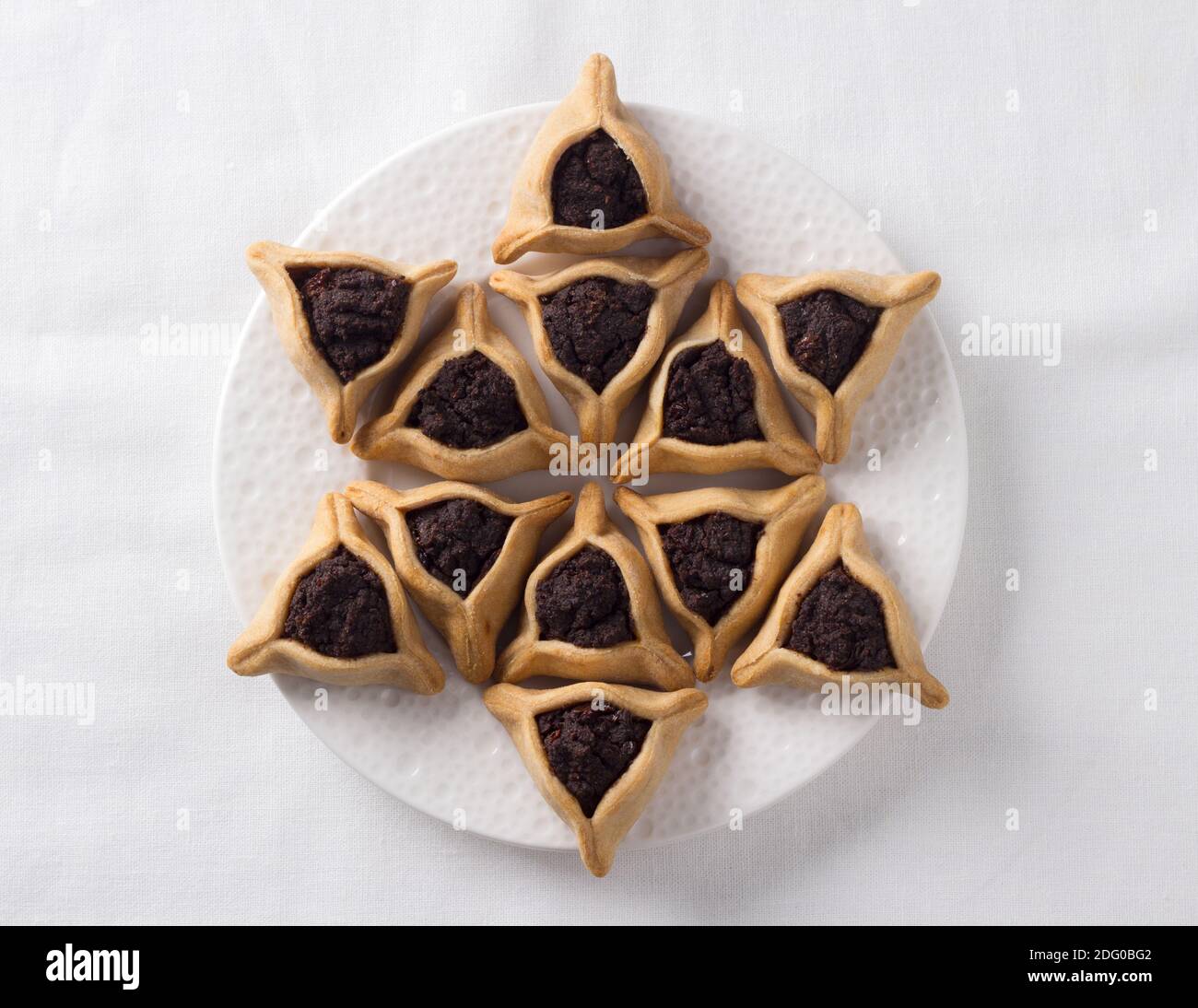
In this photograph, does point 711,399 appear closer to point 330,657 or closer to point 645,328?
point 645,328

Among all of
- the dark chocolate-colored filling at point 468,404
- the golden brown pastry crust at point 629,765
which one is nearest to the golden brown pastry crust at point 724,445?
the dark chocolate-colored filling at point 468,404

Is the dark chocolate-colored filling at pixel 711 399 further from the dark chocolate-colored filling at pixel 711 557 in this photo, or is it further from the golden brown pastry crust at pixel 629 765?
the golden brown pastry crust at pixel 629 765

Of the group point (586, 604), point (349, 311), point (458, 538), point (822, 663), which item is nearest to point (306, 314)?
point (349, 311)

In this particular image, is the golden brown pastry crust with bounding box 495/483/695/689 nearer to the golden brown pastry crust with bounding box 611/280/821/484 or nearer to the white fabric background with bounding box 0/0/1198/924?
the golden brown pastry crust with bounding box 611/280/821/484

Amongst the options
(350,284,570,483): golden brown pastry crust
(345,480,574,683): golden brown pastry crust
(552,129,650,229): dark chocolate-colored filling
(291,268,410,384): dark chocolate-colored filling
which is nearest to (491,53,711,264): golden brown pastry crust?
(552,129,650,229): dark chocolate-colored filling
